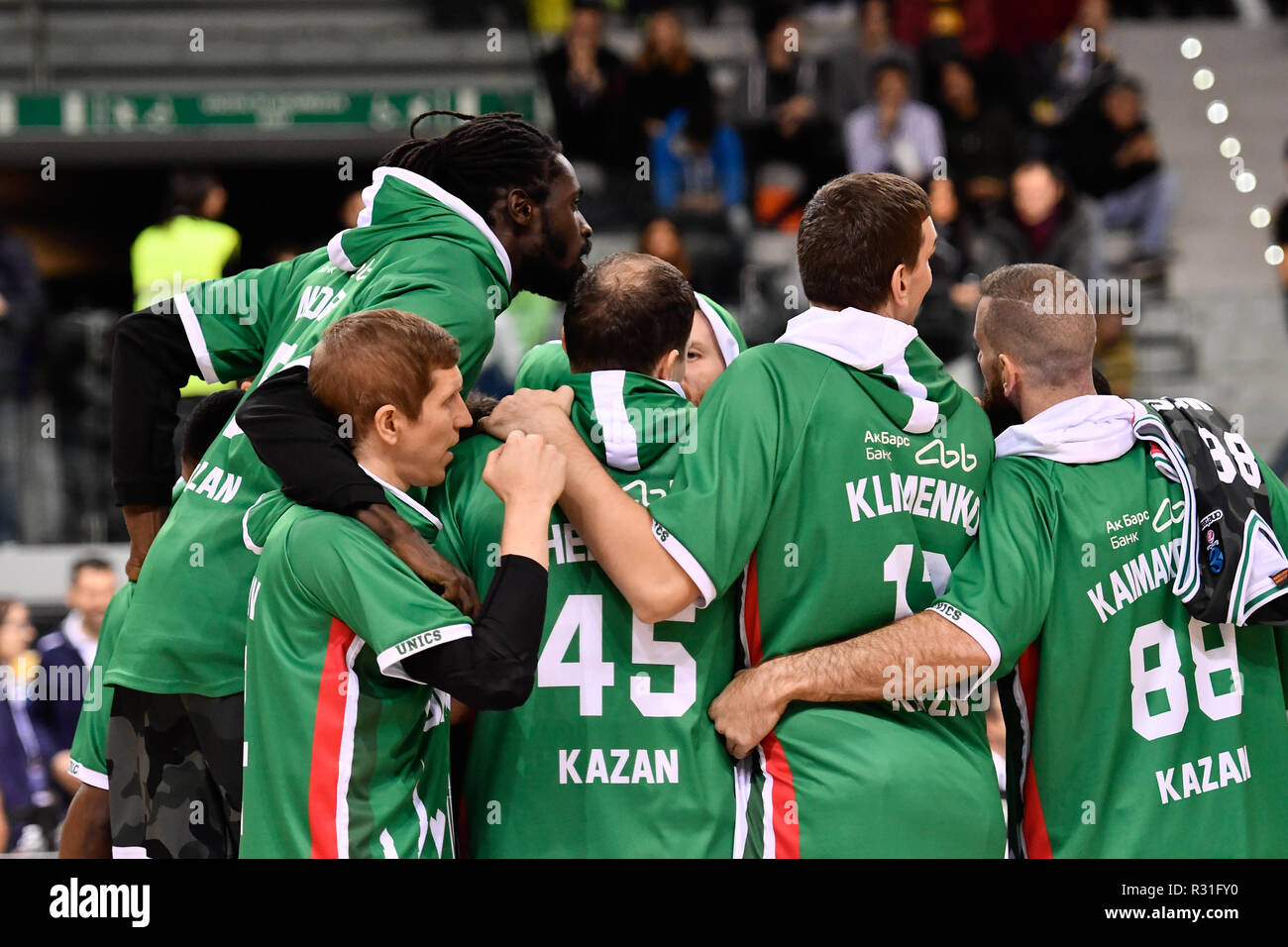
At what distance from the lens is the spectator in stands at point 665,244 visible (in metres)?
9.14

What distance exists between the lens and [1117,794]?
3135 millimetres

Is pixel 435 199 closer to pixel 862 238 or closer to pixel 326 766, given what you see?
pixel 862 238

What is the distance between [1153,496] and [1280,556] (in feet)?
0.88

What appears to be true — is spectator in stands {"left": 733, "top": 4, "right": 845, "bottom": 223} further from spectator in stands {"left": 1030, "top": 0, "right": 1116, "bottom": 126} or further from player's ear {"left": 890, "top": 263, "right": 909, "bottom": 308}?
player's ear {"left": 890, "top": 263, "right": 909, "bottom": 308}

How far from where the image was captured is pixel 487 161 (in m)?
3.19

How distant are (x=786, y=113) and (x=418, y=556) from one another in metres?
8.26

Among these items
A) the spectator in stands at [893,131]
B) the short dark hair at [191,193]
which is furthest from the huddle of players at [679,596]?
the spectator in stands at [893,131]

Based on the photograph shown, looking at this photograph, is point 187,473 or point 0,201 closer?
point 187,473

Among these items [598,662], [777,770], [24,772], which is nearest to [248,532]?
[598,662]

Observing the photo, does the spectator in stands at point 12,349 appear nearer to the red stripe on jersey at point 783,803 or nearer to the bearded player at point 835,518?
the bearded player at point 835,518

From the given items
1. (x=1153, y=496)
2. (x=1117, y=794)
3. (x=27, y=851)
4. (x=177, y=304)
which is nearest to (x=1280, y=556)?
(x=1153, y=496)

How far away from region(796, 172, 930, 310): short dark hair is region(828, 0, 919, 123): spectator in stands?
798 centimetres
